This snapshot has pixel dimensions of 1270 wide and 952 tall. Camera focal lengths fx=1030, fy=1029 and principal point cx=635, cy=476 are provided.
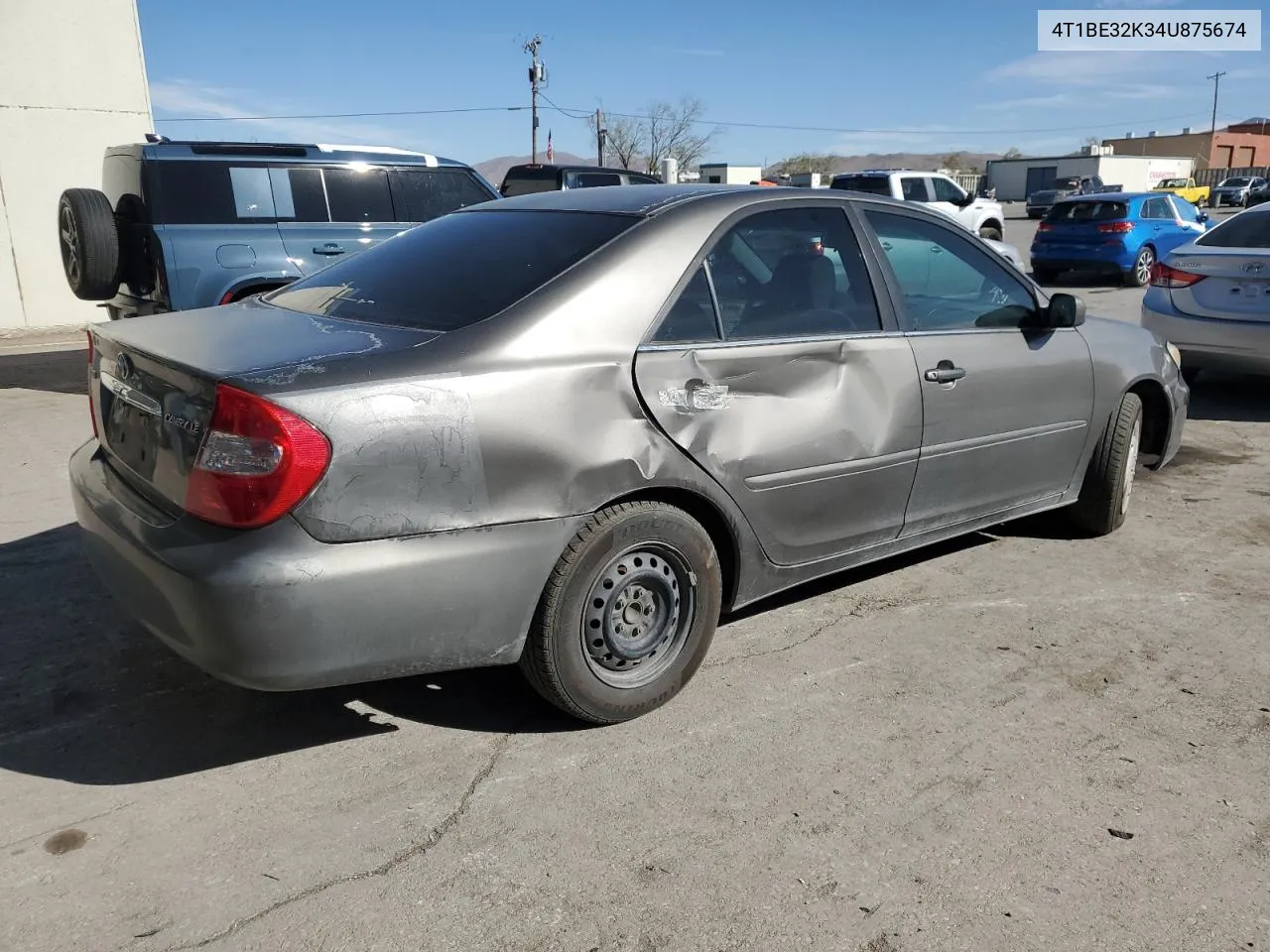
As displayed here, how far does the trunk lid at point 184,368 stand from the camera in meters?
2.69

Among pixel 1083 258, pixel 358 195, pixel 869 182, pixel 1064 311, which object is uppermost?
pixel 869 182

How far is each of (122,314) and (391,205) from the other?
2.27 m

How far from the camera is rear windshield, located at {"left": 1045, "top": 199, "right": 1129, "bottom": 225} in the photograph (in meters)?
17.0

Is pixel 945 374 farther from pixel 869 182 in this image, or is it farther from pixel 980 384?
pixel 869 182

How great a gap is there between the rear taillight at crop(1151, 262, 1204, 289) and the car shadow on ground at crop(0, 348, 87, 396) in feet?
29.1

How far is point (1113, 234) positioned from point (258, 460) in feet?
56.4

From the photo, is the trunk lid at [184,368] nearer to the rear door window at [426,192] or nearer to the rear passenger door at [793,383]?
the rear passenger door at [793,383]

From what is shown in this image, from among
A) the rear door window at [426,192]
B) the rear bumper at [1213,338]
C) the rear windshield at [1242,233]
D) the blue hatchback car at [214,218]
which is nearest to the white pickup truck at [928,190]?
the rear windshield at [1242,233]

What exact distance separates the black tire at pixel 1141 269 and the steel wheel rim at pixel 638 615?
53.0 feet

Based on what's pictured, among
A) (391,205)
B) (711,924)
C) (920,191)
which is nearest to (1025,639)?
(711,924)

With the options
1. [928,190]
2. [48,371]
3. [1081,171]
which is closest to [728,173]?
[1081,171]

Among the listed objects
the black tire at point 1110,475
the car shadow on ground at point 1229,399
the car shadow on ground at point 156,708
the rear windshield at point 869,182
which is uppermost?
the rear windshield at point 869,182

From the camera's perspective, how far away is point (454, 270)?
11.3 feet

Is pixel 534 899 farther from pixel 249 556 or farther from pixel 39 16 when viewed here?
pixel 39 16
